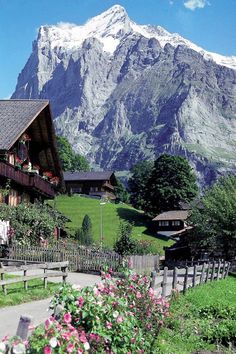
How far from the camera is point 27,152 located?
41.1 metres

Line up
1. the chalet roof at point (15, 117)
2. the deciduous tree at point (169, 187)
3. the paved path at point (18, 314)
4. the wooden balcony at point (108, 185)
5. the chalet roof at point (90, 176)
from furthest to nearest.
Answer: the chalet roof at point (90, 176) → the wooden balcony at point (108, 185) → the deciduous tree at point (169, 187) → the chalet roof at point (15, 117) → the paved path at point (18, 314)

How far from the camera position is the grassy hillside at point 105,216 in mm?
83306

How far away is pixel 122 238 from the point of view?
3747 centimetres

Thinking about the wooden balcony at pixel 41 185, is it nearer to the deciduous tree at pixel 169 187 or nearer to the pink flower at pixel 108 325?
the pink flower at pixel 108 325

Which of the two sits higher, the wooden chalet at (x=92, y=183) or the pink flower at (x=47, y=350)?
the wooden chalet at (x=92, y=183)

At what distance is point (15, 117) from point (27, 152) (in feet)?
15.9

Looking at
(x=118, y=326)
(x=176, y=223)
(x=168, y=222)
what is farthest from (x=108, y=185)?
(x=118, y=326)

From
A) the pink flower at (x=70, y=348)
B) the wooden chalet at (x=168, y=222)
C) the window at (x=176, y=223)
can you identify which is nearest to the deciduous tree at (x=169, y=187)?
the wooden chalet at (x=168, y=222)

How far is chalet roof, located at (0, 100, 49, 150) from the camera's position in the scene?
33531 millimetres

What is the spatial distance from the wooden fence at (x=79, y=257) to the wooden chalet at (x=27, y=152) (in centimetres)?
499

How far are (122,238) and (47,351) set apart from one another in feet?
104

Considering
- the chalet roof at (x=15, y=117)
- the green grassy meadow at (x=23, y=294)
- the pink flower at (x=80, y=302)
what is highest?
the chalet roof at (x=15, y=117)

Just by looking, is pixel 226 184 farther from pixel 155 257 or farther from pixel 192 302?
pixel 192 302

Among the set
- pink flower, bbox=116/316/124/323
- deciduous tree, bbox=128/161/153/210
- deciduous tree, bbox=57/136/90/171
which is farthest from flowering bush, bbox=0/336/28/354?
deciduous tree, bbox=57/136/90/171
